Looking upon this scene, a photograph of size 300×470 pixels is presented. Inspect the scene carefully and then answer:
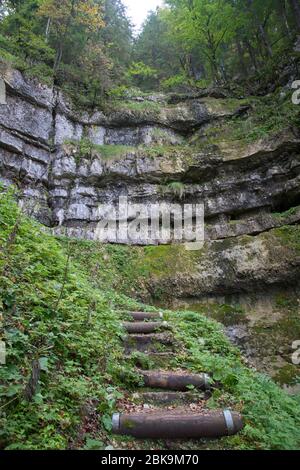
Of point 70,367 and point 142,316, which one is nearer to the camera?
point 70,367

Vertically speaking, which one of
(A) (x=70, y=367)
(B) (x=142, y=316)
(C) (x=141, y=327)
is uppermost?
(B) (x=142, y=316)

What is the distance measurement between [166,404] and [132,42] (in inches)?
1144

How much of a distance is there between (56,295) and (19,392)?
212 cm

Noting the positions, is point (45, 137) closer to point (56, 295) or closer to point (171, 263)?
point (171, 263)

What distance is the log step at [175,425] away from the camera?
3.66 m

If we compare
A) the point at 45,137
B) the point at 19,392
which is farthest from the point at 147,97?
the point at 19,392

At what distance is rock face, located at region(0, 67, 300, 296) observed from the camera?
1425 cm

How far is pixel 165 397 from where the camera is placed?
14.9 ft

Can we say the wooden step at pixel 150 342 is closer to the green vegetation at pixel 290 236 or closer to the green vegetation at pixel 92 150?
the green vegetation at pixel 290 236

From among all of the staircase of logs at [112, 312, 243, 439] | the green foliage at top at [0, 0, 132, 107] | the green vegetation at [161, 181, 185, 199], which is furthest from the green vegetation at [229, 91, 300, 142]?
the staircase of logs at [112, 312, 243, 439]

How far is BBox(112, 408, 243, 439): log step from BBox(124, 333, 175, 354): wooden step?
193 cm

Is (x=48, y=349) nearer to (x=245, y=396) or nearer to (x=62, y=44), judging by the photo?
(x=245, y=396)

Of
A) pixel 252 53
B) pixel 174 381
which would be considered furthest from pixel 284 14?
pixel 174 381
